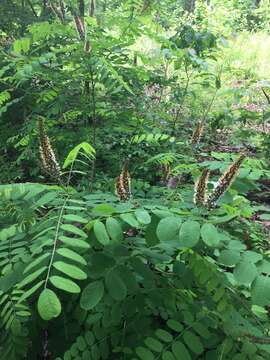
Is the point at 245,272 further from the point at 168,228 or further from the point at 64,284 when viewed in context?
the point at 64,284

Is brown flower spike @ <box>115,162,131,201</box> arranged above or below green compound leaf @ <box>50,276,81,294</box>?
above

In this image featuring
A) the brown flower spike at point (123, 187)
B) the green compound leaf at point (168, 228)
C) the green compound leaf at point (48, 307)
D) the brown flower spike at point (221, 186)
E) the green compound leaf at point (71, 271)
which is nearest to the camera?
the green compound leaf at point (48, 307)

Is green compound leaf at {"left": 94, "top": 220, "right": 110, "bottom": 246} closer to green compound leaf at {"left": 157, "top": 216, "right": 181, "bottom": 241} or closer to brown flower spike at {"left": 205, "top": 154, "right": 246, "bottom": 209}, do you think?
green compound leaf at {"left": 157, "top": 216, "right": 181, "bottom": 241}

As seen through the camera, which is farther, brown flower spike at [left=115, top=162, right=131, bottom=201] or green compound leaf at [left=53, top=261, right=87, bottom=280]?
brown flower spike at [left=115, top=162, right=131, bottom=201]

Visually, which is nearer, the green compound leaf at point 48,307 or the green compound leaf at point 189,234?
the green compound leaf at point 48,307

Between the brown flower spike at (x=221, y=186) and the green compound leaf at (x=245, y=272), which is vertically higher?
the brown flower spike at (x=221, y=186)

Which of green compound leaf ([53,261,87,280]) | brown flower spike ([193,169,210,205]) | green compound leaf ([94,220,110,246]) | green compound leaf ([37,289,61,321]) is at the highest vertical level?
brown flower spike ([193,169,210,205])

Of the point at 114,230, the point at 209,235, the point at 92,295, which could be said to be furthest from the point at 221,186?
the point at 92,295

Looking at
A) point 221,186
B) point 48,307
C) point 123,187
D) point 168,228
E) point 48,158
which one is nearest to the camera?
point 48,307

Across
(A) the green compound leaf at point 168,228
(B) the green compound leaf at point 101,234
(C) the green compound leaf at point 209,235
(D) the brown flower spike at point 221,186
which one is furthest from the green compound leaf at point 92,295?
(D) the brown flower spike at point 221,186

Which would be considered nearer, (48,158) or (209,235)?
(209,235)

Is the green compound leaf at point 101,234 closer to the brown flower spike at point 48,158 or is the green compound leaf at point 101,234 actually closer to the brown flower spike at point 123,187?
the brown flower spike at point 123,187

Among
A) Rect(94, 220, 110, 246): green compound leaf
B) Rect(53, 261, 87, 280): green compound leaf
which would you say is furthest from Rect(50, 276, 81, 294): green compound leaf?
Rect(94, 220, 110, 246): green compound leaf

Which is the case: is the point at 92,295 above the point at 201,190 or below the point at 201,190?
below
